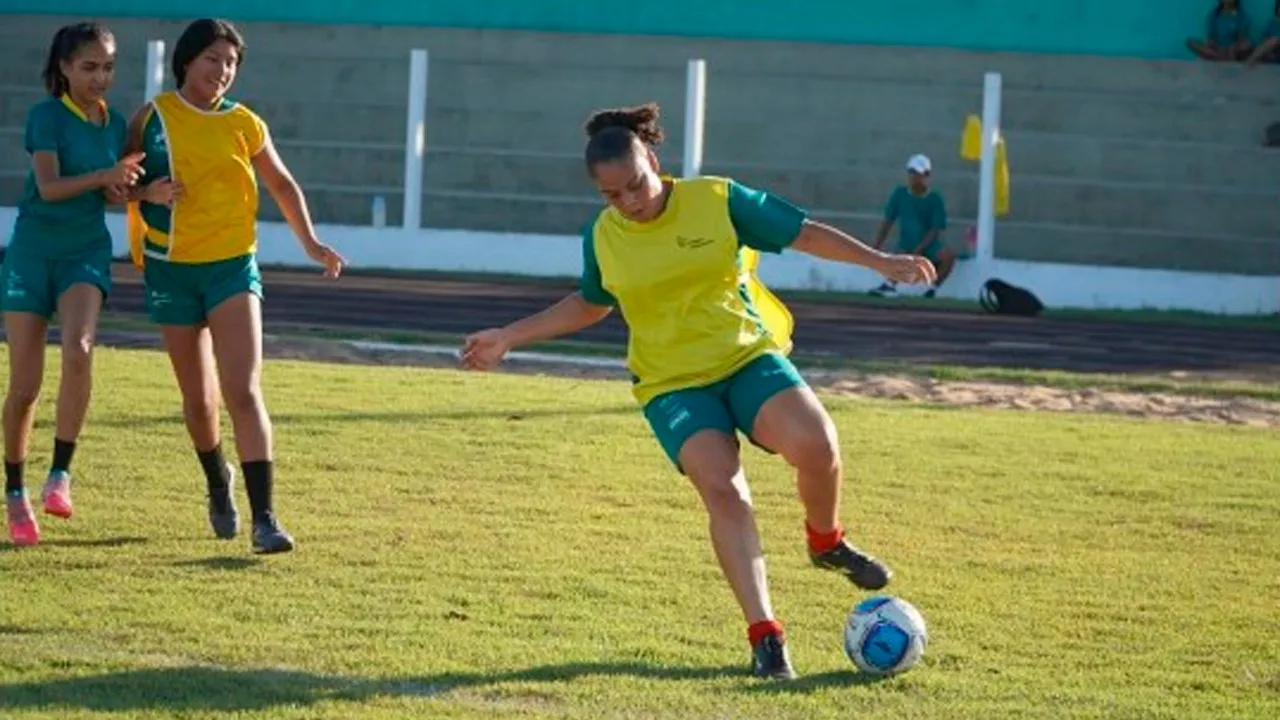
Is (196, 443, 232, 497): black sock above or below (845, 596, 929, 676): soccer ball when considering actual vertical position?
below

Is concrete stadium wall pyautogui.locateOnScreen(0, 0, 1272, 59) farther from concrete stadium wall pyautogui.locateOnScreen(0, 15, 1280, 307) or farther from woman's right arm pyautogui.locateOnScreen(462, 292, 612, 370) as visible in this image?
woman's right arm pyautogui.locateOnScreen(462, 292, 612, 370)

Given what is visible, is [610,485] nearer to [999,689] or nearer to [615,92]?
[999,689]

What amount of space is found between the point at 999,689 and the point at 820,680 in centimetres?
53

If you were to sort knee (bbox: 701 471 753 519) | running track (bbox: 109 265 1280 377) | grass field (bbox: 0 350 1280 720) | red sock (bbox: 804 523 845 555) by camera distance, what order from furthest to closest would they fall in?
running track (bbox: 109 265 1280 377) → red sock (bbox: 804 523 845 555) → knee (bbox: 701 471 753 519) → grass field (bbox: 0 350 1280 720)

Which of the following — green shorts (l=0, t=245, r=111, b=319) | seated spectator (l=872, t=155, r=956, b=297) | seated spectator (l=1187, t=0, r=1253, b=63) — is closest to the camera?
green shorts (l=0, t=245, r=111, b=319)

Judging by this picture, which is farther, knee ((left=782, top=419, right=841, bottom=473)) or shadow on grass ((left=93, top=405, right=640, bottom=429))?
shadow on grass ((left=93, top=405, right=640, bottom=429))

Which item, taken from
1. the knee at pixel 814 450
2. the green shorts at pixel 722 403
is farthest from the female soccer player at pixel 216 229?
the knee at pixel 814 450

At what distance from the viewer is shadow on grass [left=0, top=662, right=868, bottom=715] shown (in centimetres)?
715

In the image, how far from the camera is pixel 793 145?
31.6 m

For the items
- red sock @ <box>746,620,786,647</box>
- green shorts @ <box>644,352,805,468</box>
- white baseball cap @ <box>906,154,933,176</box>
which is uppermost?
green shorts @ <box>644,352,805,468</box>

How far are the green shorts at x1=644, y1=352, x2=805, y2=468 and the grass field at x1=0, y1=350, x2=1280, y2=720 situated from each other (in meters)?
0.70

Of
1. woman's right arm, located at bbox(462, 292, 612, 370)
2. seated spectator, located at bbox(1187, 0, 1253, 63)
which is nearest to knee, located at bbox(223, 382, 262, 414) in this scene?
woman's right arm, located at bbox(462, 292, 612, 370)

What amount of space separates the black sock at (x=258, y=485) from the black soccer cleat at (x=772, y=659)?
2.65 metres

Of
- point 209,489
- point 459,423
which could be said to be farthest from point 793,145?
point 209,489
